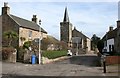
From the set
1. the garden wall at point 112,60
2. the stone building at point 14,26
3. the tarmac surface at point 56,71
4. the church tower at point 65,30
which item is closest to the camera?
the tarmac surface at point 56,71

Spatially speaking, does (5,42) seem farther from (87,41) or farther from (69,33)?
(87,41)

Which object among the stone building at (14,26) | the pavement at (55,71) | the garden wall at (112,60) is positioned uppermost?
the stone building at (14,26)

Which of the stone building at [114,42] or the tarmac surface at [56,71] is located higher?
the stone building at [114,42]

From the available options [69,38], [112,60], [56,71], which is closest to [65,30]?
[69,38]

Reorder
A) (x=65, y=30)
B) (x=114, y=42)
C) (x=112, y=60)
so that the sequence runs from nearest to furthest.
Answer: (x=112, y=60) < (x=114, y=42) < (x=65, y=30)

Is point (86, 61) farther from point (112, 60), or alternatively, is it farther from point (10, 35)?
point (10, 35)

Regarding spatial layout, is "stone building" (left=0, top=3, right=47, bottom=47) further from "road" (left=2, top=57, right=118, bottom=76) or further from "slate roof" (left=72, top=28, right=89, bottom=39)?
"slate roof" (left=72, top=28, right=89, bottom=39)

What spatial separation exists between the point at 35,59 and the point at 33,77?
1884 cm

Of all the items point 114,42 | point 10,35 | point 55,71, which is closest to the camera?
point 55,71

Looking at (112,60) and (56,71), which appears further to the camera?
(112,60)

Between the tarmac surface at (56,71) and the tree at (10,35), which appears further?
the tree at (10,35)

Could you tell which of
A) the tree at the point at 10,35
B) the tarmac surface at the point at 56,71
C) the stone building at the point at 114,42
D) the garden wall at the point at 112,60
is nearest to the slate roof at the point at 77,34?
the stone building at the point at 114,42

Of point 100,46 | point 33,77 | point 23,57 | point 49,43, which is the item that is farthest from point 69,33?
point 33,77

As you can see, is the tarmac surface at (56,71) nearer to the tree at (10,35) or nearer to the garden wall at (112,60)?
the garden wall at (112,60)
